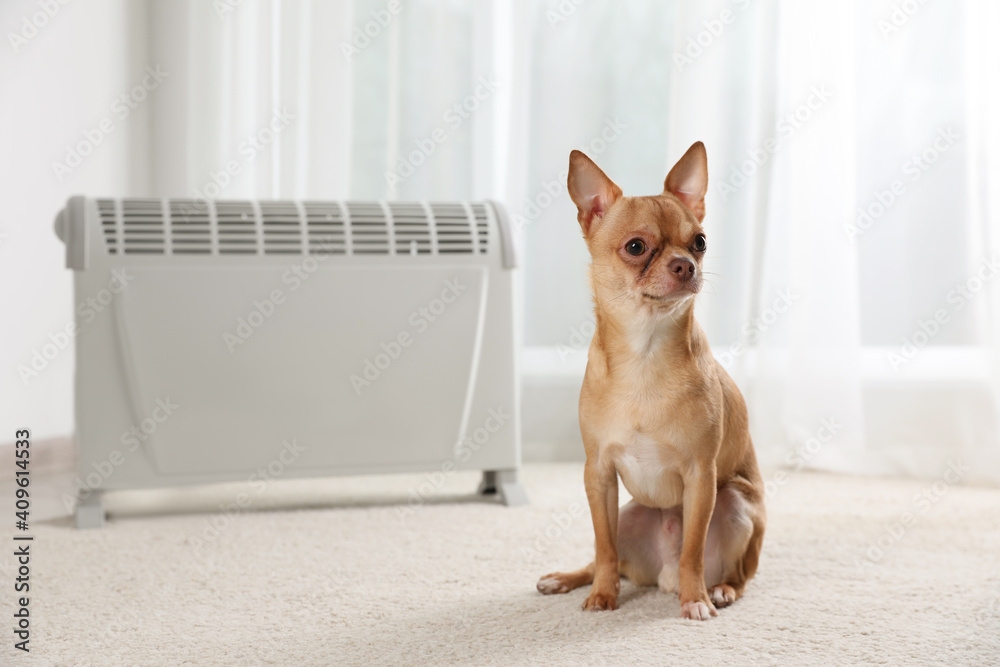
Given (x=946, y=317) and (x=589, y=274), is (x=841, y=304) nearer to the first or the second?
(x=946, y=317)

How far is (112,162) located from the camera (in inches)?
105

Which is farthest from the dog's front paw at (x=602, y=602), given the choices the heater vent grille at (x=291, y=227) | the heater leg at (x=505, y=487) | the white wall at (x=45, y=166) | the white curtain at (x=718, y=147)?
the white wall at (x=45, y=166)

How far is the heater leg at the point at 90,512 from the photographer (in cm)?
177

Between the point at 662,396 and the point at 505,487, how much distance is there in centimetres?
91

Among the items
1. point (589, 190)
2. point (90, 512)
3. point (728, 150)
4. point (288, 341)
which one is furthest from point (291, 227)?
point (728, 150)

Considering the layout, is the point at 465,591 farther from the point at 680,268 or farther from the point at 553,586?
the point at 680,268

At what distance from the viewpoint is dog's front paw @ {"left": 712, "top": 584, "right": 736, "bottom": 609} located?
1.22 m

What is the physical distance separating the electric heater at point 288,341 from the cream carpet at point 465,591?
0.14m

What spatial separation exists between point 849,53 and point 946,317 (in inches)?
29.2

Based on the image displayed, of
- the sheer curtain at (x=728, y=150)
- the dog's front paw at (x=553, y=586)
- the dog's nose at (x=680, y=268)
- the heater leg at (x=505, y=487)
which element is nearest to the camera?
the dog's nose at (x=680, y=268)

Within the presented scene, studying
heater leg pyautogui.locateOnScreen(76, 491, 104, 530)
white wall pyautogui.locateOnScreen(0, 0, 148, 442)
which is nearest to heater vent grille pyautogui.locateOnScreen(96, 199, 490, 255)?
heater leg pyautogui.locateOnScreen(76, 491, 104, 530)

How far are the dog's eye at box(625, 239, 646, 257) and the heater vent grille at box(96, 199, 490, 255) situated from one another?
906mm

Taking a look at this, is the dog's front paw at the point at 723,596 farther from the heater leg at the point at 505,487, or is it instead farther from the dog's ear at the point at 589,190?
Result: the heater leg at the point at 505,487

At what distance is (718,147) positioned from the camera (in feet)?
8.08
